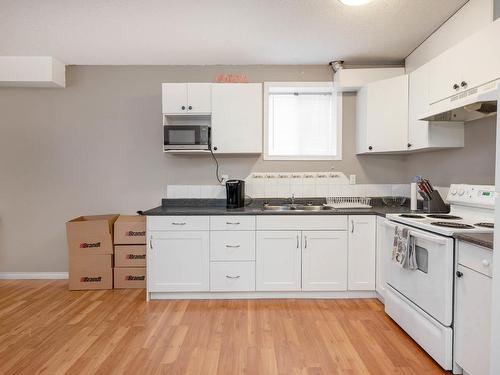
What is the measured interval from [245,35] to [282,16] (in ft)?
1.44

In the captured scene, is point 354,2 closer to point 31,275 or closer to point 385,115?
point 385,115

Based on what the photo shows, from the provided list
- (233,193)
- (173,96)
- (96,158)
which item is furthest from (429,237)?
(96,158)

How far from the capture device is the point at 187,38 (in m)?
2.86

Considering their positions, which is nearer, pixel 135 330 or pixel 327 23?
pixel 135 330

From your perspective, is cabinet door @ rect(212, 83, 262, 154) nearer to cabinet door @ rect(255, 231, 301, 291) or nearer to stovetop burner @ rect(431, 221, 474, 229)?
cabinet door @ rect(255, 231, 301, 291)

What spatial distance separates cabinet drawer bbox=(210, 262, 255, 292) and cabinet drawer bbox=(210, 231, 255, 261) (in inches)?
3.4

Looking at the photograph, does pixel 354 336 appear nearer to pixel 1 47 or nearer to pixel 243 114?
pixel 243 114

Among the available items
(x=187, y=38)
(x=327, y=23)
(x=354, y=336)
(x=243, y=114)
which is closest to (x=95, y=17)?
(x=187, y=38)

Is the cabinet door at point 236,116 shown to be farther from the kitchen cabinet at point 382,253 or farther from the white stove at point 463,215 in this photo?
the white stove at point 463,215

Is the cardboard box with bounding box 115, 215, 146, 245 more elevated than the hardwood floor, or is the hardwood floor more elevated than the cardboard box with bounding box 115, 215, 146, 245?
the cardboard box with bounding box 115, 215, 146, 245

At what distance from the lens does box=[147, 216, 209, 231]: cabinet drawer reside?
2869 mm

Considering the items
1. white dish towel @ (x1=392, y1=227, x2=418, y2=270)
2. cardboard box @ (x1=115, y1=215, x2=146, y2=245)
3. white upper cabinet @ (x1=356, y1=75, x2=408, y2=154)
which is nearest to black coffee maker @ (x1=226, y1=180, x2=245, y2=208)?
cardboard box @ (x1=115, y1=215, x2=146, y2=245)

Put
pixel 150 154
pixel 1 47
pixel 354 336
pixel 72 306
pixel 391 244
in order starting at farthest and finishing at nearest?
pixel 150 154, pixel 1 47, pixel 72 306, pixel 391 244, pixel 354 336

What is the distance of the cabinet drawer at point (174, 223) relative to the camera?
9.41ft
